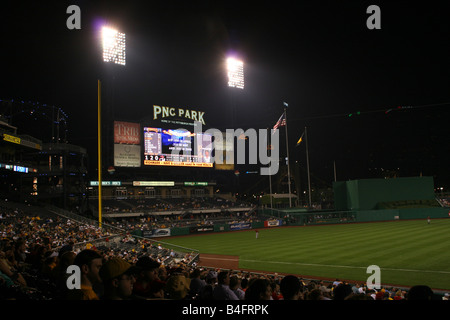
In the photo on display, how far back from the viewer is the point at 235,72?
59125 mm

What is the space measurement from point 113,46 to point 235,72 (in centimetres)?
2194

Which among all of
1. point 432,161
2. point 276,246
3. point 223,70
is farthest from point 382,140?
point 276,246

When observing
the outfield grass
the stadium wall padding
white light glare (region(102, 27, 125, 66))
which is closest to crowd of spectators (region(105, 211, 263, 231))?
the outfield grass

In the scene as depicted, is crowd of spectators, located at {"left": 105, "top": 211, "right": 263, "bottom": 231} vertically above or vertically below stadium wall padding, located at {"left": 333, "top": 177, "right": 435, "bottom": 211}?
below

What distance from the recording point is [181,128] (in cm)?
5269

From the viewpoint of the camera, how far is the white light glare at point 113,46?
4358 centimetres

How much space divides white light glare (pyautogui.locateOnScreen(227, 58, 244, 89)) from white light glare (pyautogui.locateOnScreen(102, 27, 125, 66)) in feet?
62.1

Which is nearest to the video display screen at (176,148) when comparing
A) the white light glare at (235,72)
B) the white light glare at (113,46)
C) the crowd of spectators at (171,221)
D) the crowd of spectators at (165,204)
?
the crowd of spectators at (165,204)

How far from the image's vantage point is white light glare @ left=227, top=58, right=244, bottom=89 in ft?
191

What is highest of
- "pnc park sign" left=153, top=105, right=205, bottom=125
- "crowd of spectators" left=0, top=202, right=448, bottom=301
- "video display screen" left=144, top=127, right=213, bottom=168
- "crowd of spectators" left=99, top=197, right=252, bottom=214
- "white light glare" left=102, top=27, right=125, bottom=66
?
"white light glare" left=102, top=27, right=125, bottom=66

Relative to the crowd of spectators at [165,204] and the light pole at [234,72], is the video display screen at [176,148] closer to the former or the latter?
the crowd of spectators at [165,204]

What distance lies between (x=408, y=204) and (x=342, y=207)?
10.3 metres

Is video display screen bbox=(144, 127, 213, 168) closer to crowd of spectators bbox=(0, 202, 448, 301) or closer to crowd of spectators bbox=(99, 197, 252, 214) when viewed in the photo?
crowd of spectators bbox=(99, 197, 252, 214)

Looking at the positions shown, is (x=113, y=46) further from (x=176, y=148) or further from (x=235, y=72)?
(x=235, y=72)
